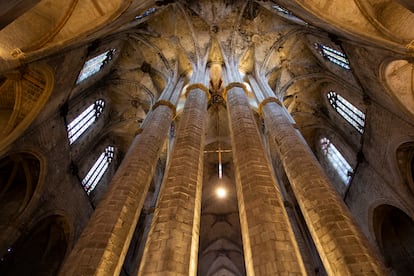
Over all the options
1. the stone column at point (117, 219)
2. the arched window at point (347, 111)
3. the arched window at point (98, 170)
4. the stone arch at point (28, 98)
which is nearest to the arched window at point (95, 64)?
the stone arch at point (28, 98)

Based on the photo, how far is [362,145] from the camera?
10.7 metres

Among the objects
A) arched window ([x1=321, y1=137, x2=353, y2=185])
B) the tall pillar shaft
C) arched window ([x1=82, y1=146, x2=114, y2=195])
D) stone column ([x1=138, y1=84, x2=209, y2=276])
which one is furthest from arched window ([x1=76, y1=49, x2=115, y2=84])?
arched window ([x1=321, y1=137, x2=353, y2=185])

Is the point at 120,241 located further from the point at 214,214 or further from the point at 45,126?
the point at 214,214

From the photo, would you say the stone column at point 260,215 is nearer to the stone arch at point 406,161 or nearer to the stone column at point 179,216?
the stone column at point 179,216

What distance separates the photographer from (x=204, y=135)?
7883 mm

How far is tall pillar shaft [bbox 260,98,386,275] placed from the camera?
172 inches

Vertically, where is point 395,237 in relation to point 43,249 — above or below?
above

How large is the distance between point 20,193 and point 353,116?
13.2m

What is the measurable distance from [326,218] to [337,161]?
8817 millimetres

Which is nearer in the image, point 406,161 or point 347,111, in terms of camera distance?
point 406,161

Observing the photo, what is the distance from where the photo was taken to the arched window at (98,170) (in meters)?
12.2

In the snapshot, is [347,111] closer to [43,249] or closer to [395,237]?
[395,237]

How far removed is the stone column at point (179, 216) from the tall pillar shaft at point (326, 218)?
225cm

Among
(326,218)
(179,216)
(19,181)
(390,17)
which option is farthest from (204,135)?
(19,181)
